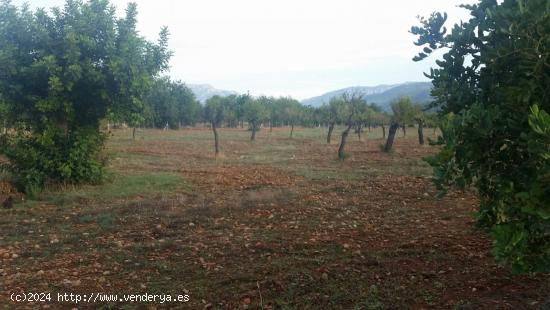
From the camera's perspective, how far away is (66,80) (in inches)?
522

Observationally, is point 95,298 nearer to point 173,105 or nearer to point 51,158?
point 51,158

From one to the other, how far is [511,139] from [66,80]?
1333 cm

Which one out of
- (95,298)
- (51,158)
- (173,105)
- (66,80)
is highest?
(173,105)

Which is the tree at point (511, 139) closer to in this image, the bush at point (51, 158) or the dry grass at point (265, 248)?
the dry grass at point (265, 248)

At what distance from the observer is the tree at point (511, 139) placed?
10.3 feet

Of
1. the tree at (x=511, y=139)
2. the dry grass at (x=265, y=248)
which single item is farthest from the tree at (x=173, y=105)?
the tree at (x=511, y=139)

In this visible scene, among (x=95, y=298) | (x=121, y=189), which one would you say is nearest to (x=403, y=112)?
(x=121, y=189)

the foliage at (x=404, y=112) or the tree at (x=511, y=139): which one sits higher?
the foliage at (x=404, y=112)

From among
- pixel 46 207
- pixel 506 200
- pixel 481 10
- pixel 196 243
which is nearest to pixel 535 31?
pixel 481 10

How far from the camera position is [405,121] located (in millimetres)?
33406

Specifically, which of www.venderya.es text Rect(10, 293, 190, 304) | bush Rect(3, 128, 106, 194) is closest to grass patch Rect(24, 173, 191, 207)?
bush Rect(3, 128, 106, 194)

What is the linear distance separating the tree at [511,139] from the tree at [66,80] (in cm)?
1204

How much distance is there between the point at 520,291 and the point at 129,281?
225 inches

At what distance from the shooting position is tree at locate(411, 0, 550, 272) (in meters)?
3.14
